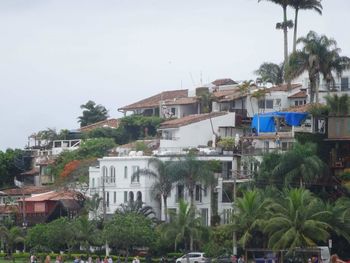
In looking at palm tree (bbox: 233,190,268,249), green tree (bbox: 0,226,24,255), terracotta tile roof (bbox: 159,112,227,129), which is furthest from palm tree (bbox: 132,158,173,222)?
green tree (bbox: 0,226,24,255)

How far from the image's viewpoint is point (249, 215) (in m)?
88.6

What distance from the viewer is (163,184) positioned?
345 feet

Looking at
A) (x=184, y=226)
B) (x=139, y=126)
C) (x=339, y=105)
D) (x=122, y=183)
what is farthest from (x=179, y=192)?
(x=139, y=126)

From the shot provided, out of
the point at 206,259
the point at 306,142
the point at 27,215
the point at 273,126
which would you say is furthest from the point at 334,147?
the point at 27,215

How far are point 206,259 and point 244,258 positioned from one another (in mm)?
2769

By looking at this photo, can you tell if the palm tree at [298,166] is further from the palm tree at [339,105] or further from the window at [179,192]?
the window at [179,192]

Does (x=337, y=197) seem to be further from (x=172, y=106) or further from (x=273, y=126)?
(x=172, y=106)

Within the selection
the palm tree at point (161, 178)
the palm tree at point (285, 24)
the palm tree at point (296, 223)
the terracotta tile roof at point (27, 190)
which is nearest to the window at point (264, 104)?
the palm tree at point (285, 24)

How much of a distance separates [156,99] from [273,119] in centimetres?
3600

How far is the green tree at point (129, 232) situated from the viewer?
3765 inches

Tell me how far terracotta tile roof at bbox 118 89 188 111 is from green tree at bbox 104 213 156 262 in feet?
151

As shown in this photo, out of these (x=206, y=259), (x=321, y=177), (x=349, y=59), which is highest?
(x=349, y=59)

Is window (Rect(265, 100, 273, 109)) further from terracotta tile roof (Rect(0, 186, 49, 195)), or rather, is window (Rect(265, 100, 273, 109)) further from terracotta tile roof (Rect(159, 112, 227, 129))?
terracotta tile roof (Rect(0, 186, 49, 195))

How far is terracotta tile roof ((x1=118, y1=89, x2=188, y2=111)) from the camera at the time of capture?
145 m
